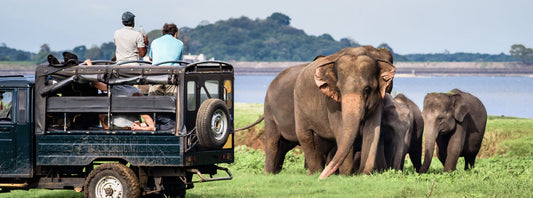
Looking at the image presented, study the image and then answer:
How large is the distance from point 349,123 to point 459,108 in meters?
8.18

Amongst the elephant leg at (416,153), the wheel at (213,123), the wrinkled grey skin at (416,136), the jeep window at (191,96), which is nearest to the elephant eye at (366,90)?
the wheel at (213,123)

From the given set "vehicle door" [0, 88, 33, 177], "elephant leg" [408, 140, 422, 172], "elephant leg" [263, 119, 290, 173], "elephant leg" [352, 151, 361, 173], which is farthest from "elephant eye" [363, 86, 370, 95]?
"elephant leg" [408, 140, 422, 172]

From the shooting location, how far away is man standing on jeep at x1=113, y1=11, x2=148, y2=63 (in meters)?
17.4

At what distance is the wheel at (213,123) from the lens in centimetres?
1422

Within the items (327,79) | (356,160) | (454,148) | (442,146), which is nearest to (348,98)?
(327,79)

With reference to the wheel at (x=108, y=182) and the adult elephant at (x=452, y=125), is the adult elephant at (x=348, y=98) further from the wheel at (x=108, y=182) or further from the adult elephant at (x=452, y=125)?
the adult elephant at (x=452, y=125)

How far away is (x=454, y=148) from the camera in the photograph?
82.7 feet

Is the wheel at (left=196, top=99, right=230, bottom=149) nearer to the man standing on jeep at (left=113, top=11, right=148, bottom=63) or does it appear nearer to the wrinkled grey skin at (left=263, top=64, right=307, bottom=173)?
the man standing on jeep at (left=113, top=11, right=148, bottom=63)

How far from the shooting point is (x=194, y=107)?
1473cm

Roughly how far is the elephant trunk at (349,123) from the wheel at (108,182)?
4500mm

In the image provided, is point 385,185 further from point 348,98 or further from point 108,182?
point 108,182

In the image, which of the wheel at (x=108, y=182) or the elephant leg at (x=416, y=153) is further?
the elephant leg at (x=416, y=153)

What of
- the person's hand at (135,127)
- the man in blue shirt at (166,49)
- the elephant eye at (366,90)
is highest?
the man in blue shirt at (166,49)

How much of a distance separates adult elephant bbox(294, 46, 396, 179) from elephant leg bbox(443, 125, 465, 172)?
19.5 feet
